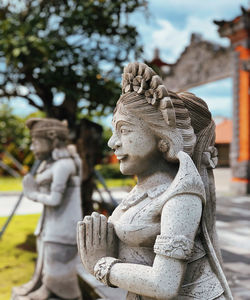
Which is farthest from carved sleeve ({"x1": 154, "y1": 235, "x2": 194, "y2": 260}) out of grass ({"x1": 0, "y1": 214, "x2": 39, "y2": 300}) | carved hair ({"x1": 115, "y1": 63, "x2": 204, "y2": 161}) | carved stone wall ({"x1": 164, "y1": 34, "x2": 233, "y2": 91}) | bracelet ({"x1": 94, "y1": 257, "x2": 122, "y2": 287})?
carved stone wall ({"x1": 164, "y1": 34, "x2": 233, "y2": 91})

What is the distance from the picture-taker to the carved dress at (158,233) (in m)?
1.46

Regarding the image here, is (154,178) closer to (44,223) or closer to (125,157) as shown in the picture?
(125,157)

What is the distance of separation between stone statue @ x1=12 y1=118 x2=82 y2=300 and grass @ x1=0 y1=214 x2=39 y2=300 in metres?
0.92

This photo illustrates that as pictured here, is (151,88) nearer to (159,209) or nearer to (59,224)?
(159,209)

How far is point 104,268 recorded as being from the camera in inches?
59.0

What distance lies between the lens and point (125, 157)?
64.0 inches

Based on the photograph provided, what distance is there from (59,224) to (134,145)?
220 centimetres

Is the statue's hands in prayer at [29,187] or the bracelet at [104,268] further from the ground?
the bracelet at [104,268]

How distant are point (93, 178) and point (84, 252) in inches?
190

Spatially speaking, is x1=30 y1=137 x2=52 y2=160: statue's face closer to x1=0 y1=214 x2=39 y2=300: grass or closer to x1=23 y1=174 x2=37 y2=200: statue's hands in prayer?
x1=23 y1=174 x2=37 y2=200: statue's hands in prayer

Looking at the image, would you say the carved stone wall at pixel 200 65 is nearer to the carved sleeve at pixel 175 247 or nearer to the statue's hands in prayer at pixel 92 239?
the statue's hands in prayer at pixel 92 239

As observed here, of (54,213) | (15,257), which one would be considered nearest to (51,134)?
(54,213)

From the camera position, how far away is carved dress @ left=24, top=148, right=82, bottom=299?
3469 mm

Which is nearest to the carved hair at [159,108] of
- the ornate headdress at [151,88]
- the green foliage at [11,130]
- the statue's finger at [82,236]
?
the ornate headdress at [151,88]
